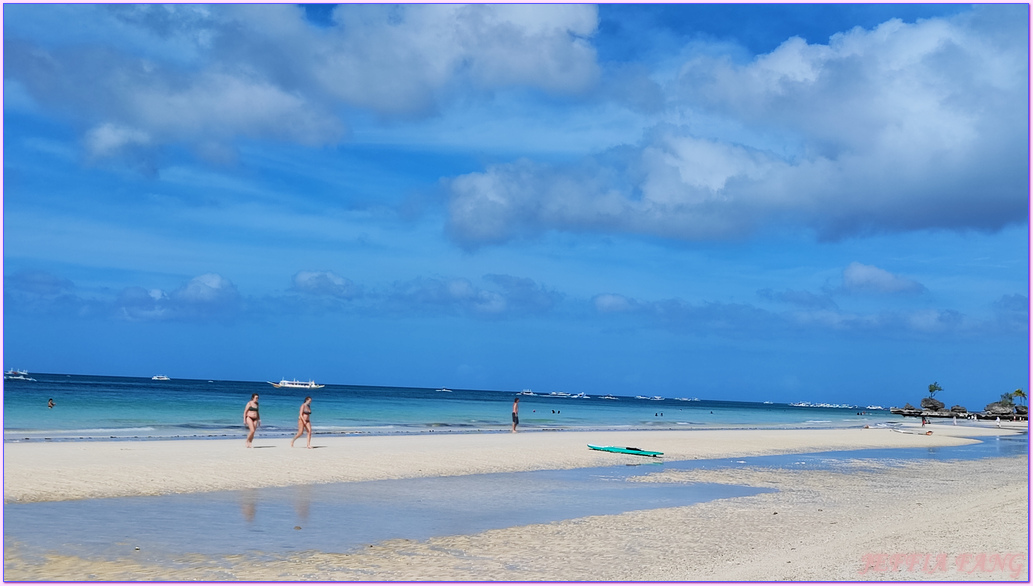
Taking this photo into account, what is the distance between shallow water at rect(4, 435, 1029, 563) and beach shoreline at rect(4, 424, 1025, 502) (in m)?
1.36

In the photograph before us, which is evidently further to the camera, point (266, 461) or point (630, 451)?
point (630, 451)

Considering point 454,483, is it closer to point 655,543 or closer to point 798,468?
point 655,543

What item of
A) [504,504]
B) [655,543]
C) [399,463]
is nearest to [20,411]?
[399,463]

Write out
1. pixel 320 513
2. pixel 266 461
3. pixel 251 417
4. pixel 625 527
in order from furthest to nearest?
pixel 251 417 → pixel 266 461 → pixel 320 513 → pixel 625 527

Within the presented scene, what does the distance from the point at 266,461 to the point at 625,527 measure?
503 inches

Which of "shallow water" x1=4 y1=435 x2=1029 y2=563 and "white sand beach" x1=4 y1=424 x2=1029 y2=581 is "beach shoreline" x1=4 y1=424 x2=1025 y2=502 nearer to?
"white sand beach" x1=4 y1=424 x2=1029 y2=581

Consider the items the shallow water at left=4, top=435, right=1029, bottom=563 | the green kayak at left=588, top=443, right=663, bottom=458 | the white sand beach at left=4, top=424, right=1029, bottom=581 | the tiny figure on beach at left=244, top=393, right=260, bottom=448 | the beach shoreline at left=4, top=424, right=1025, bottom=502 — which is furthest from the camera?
the green kayak at left=588, top=443, right=663, bottom=458

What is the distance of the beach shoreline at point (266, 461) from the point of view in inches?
694

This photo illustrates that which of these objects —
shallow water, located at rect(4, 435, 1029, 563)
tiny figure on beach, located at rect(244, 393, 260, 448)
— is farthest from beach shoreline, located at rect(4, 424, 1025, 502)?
shallow water, located at rect(4, 435, 1029, 563)

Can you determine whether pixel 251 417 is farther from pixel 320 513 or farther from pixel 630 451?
pixel 320 513

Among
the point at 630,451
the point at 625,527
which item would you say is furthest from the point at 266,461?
the point at 625,527

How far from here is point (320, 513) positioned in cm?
Answer: 1481

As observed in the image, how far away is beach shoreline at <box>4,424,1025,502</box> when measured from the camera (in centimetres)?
1762

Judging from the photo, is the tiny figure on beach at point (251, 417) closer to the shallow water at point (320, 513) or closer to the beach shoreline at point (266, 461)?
the beach shoreline at point (266, 461)
